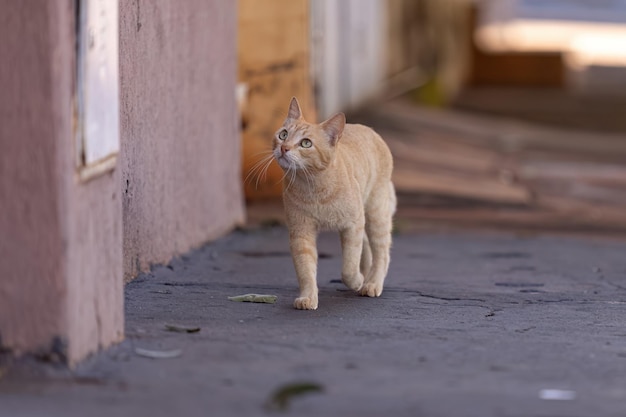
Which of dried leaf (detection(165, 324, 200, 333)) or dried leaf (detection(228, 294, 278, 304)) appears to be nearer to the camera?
dried leaf (detection(165, 324, 200, 333))

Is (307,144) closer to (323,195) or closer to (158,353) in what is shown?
(323,195)

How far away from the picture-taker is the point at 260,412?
3418 millimetres

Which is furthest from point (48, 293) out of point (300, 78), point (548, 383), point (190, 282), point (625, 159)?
point (625, 159)

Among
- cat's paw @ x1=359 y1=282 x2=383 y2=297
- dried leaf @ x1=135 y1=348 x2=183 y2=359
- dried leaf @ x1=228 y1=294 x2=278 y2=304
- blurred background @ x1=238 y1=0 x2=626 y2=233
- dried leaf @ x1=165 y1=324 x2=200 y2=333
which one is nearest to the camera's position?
dried leaf @ x1=135 y1=348 x2=183 y2=359

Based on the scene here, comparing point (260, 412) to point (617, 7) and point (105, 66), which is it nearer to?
point (105, 66)

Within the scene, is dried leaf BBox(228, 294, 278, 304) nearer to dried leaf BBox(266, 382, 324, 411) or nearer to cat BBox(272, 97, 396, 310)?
cat BBox(272, 97, 396, 310)

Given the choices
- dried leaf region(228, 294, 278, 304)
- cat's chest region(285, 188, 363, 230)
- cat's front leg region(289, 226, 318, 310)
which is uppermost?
cat's chest region(285, 188, 363, 230)

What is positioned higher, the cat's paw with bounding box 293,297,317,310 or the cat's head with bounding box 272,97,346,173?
the cat's head with bounding box 272,97,346,173

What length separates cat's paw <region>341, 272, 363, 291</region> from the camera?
208 inches

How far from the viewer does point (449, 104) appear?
2031cm

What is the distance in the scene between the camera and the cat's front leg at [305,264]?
16.5ft

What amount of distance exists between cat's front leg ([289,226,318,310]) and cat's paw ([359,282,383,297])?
409mm

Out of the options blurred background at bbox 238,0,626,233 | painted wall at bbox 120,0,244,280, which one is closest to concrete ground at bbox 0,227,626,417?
painted wall at bbox 120,0,244,280

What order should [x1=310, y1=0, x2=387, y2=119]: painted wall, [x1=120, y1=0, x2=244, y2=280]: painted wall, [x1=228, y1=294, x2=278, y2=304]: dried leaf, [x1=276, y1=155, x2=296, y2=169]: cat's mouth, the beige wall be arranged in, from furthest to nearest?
[x1=310, y1=0, x2=387, y2=119]: painted wall
[x1=120, y1=0, x2=244, y2=280]: painted wall
[x1=228, y1=294, x2=278, y2=304]: dried leaf
[x1=276, y1=155, x2=296, y2=169]: cat's mouth
the beige wall
